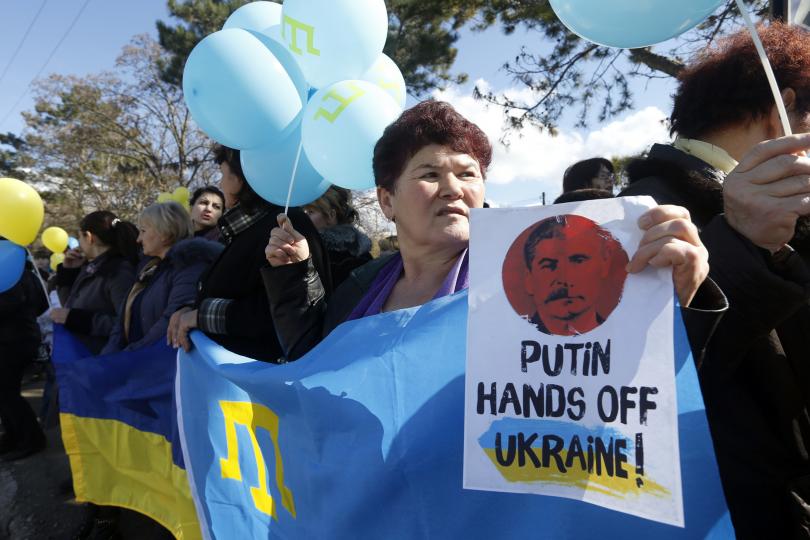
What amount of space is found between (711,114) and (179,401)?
205cm

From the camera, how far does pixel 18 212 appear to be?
3750 mm

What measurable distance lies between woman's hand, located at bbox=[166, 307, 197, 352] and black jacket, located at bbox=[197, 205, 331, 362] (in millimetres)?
82

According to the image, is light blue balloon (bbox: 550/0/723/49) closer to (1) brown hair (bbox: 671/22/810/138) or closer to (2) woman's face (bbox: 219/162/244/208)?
(1) brown hair (bbox: 671/22/810/138)

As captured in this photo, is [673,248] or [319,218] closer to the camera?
[673,248]

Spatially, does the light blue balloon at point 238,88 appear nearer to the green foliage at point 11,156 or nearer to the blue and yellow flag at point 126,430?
the blue and yellow flag at point 126,430

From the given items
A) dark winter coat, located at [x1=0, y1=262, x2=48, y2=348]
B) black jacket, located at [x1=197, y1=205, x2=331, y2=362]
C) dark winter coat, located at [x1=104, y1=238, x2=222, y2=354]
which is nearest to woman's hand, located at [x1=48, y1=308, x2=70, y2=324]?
dark winter coat, located at [x1=104, y1=238, x2=222, y2=354]

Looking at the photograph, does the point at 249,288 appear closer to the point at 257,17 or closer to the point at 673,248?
the point at 257,17

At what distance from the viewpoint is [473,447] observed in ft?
2.59

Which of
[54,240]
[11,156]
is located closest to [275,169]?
[54,240]

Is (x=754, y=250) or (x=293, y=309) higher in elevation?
(x=293, y=309)

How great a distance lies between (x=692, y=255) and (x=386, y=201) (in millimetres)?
1011

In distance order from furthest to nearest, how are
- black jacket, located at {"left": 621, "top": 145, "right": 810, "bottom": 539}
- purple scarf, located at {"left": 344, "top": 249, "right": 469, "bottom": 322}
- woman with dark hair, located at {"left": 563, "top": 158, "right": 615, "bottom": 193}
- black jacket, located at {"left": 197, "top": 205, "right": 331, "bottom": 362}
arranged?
woman with dark hair, located at {"left": 563, "top": 158, "right": 615, "bottom": 193}, black jacket, located at {"left": 197, "top": 205, "right": 331, "bottom": 362}, purple scarf, located at {"left": 344, "top": 249, "right": 469, "bottom": 322}, black jacket, located at {"left": 621, "top": 145, "right": 810, "bottom": 539}

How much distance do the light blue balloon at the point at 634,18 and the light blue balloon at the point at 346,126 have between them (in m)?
0.81

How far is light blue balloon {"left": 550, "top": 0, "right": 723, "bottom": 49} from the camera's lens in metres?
1.08
